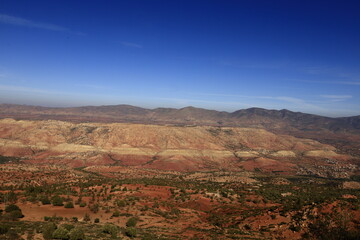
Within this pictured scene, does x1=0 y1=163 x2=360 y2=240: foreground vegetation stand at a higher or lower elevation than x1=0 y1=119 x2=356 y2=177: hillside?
higher

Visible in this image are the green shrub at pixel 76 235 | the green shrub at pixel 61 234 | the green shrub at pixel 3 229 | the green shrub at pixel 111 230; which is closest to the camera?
the green shrub at pixel 3 229

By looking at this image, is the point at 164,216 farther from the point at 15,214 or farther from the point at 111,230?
the point at 15,214

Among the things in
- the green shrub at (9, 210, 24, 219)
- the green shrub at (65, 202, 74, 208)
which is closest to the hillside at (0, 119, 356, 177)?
the green shrub at (65, 202, 74, 208)

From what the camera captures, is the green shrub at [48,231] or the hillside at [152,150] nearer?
the green shrub at [48,231]

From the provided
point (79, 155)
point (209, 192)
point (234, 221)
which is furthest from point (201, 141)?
point (234, 221)

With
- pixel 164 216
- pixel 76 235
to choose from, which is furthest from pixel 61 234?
pixel 164 216

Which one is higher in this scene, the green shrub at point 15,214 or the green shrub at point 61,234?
the green shrub at point 61,234

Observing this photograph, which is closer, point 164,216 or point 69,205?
Answer: point 69,205

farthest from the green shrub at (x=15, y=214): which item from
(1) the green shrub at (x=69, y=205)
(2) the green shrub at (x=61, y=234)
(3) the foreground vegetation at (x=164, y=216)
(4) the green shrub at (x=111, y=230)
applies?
(4) the green shrub at (x=111, y=230)

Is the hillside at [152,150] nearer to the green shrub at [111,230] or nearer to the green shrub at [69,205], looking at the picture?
the green shrub at [69,205]

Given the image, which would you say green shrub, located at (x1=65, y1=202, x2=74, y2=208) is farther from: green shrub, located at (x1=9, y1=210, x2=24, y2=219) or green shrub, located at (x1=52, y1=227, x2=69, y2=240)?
green shrub, located at (x1=52, y1=227, x2=69, y2=240)

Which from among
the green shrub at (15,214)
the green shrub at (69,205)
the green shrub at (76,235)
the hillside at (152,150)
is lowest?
the hillside at (152,150)
